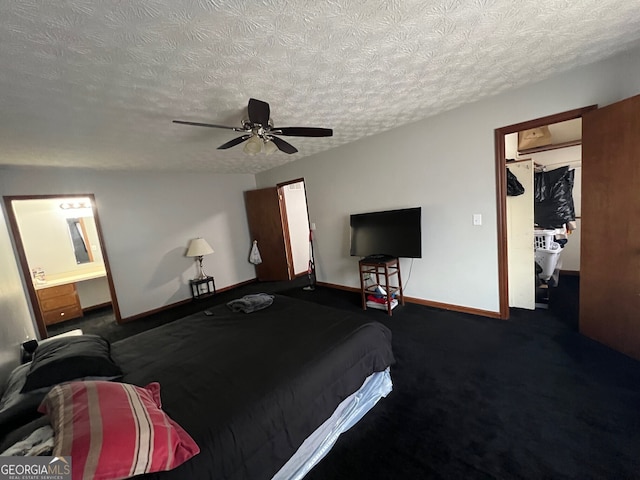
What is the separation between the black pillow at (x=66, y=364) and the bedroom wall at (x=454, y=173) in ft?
10.1

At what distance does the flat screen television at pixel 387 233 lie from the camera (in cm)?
325

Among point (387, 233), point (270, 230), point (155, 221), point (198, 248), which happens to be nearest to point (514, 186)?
point (387, 233)

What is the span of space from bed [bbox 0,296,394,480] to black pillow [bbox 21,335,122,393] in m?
0.15

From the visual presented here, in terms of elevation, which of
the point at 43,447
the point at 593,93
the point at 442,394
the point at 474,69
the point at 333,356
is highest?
the point at 474,69

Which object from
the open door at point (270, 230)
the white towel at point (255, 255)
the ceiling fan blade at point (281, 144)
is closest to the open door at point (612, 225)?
the ceiling fan blade at point (281, 144)

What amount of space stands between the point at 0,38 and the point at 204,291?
13.9ft

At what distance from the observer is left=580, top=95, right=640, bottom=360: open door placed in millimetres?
1969

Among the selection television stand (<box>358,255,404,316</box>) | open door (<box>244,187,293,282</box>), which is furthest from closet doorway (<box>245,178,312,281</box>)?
television stand (<box>358,255,404,316</box>)

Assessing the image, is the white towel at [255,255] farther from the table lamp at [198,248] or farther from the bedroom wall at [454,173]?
the bedroom wall at [454,173]

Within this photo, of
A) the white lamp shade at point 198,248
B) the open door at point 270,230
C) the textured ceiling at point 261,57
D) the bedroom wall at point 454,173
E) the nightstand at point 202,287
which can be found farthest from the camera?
the open door at point 270,230

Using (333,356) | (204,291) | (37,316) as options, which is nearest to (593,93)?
(333,356)

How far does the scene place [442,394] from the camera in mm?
1938

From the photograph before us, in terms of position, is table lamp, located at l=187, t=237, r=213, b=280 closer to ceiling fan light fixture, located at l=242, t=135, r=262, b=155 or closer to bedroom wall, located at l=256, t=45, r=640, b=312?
bedroom wall, located at l=256, t=45, r=640, b=312

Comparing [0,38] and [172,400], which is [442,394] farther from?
[0,38]
